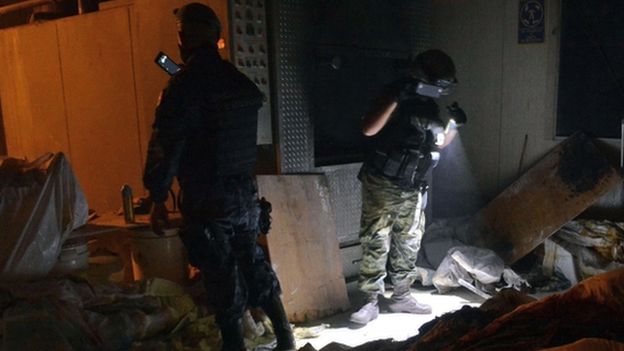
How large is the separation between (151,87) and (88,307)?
6.56 feet

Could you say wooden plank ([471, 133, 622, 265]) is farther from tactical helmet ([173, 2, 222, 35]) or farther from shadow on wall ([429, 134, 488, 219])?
tactical helmet ([173, 2, 222, 35])

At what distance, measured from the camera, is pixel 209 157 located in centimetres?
287

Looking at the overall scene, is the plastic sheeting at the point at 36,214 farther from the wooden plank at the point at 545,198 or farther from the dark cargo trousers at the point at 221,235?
the wooden plank at the point at 545,198

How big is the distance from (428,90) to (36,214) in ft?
9.16

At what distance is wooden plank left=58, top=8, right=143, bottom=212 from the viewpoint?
474 cm

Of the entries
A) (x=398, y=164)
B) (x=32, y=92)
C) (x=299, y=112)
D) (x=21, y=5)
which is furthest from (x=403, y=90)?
(x=21, y=5)

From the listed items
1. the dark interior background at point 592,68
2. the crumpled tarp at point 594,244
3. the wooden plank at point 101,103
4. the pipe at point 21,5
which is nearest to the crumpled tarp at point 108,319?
the wooden plank at point 101,103

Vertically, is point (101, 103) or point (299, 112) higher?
point (101, 103)

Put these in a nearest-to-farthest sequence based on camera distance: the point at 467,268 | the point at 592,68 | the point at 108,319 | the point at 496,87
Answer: the point at 108,319, the point at 467,268, the point at 592,68, the point at 496,87

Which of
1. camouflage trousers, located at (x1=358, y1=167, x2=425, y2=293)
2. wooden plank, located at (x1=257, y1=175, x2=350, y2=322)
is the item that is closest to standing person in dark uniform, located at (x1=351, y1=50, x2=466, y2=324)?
camouflage trousers, located at (x1=358, y1=167, x2=425, y2=293)

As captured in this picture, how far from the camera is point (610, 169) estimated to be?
4.36 metres

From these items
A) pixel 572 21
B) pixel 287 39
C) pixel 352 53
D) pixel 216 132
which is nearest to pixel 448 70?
pixel 352 53

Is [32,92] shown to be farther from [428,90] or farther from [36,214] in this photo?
[428,90]

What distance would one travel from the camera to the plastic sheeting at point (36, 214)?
322 centimetres
